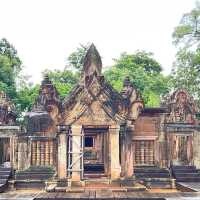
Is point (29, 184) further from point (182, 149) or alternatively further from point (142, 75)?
point (142, 75)

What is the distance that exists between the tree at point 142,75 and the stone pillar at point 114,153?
1828cm

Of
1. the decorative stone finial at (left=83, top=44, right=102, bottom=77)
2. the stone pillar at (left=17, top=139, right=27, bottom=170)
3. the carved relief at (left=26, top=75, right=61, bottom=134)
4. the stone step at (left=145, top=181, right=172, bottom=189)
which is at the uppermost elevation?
the decorative stone finial at (left=83, top=44, right=102, bottom=77)

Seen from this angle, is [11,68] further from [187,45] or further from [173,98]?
A: [173,98]

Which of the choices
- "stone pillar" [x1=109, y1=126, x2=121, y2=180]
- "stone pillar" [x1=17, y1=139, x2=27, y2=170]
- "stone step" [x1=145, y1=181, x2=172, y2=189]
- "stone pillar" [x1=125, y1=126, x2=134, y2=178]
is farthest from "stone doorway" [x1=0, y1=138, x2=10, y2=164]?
"stone step" [x1=145, y1=181, x2=172, y2=189]

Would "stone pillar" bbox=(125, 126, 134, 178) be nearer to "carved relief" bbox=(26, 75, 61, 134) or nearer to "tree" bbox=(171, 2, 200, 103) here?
"carved relief" bbox=(26, 75, 61, 134)

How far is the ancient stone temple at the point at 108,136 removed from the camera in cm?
1498

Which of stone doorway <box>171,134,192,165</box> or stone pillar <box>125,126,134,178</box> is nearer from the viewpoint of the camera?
stone pillar <box>125,126,134,178</box>

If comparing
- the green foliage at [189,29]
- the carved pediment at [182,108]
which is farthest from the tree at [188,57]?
the carved pediment at [182,108]

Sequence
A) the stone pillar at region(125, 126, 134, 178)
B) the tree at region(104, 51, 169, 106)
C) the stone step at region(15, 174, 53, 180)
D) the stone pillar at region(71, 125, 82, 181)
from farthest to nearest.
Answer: the tree at region(104, 51, 169, 106)
the stone step at region(15, 174, 53, 180)
the stone pillar at region(125, 126, 134, 178)
the stone pillar at region(71, 125, 82, 181)

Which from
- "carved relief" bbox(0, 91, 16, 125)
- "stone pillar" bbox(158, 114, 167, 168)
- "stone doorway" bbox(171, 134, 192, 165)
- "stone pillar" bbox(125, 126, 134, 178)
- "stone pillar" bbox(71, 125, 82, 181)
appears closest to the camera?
"stone pillar" bbox(71, 125, 82, 181)

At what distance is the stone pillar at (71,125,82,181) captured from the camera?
14844 mm

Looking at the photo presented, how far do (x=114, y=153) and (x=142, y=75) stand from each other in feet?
76.3

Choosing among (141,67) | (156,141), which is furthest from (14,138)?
(141,67)

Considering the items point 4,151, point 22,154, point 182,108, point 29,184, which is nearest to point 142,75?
point 182,108
